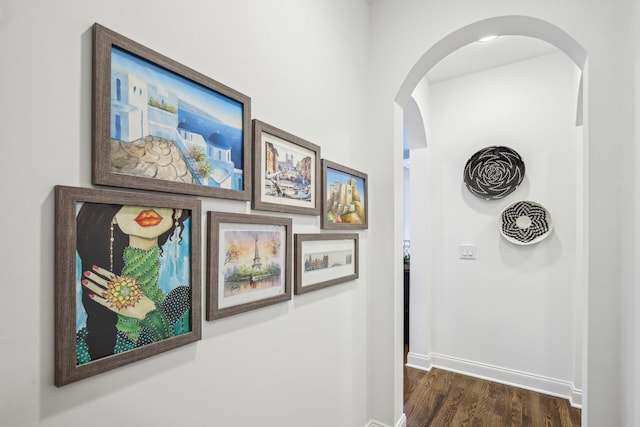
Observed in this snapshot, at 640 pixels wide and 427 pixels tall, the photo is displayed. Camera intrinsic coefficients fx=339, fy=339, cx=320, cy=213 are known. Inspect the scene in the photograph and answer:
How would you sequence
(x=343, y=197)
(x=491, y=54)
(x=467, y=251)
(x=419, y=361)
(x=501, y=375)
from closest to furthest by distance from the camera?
(x=343, y=197), (x=491, y=54), (x=501, y=375), (x=467, y=251), (x=419, y=361)

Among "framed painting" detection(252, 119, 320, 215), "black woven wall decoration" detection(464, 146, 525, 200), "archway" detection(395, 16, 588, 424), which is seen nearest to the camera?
"framed painting" detection(252, 119, 320, 215)

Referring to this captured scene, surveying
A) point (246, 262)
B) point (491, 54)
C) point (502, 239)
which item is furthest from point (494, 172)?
point (246, 262)

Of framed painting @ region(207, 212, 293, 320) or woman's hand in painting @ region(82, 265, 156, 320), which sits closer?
woman's hand in painting @ region(82, 265, 156, 320)

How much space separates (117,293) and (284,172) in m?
0.72

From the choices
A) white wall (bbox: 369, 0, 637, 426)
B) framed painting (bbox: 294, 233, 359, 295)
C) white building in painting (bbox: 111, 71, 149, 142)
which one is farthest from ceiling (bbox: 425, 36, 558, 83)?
white building in painting (bbox: 111, 71, 149, 142)

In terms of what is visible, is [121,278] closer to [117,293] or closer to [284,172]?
[117,293]

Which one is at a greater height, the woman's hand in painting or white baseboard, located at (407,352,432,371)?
the woman's hand in painting

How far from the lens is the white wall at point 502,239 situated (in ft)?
8.42

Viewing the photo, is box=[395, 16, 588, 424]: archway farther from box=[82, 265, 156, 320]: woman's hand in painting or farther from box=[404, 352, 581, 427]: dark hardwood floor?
box=[82, 265, 156, 320]: woman's hand in painting

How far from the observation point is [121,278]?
0.79 metres

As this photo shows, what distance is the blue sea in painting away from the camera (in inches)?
37.1

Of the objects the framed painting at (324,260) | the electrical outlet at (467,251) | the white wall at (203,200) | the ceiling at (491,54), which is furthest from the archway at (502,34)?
Result: the electrical outlet at (467,251)

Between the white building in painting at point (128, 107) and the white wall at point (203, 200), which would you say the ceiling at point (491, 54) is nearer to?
the white wall at point (203, 200)

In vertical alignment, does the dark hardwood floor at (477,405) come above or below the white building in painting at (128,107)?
below
